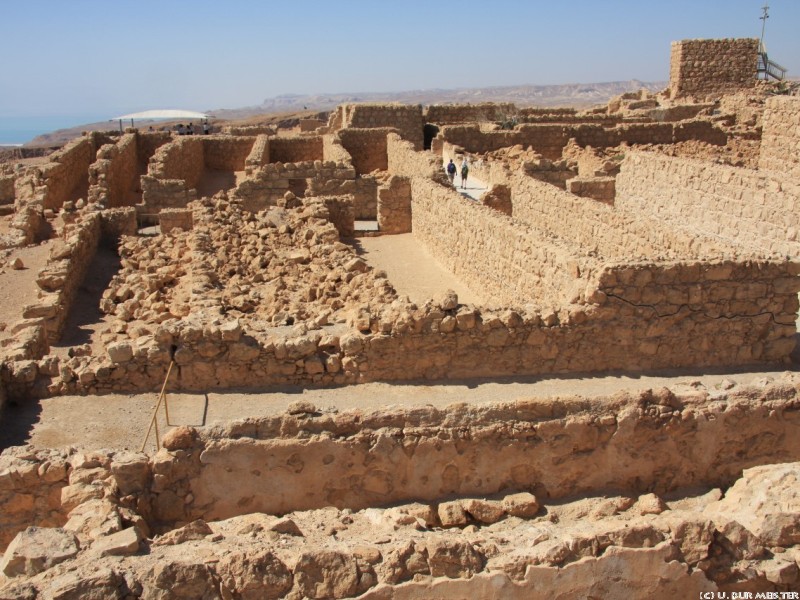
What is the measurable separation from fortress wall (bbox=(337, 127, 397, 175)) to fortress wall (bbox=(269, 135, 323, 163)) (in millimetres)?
1679

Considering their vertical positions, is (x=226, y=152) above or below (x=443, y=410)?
above

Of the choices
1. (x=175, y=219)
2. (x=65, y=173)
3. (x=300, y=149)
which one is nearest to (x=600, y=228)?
(x=175, y=219)

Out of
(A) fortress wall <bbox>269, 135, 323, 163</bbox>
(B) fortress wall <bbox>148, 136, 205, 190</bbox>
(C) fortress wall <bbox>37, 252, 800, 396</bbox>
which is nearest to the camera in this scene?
(C) fortress wall <bbox>37, 252, 800, 396</bbox>

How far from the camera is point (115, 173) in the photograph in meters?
22.7

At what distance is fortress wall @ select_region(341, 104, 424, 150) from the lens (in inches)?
1002

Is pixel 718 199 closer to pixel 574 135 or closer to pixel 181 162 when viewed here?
pixel 574 135

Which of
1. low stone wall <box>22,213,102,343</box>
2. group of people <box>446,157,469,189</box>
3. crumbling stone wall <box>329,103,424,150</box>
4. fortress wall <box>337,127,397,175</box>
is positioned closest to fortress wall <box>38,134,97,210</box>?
low stone wall <box>22,213,102,343</box>

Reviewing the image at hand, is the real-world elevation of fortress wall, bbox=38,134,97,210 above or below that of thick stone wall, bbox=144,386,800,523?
above

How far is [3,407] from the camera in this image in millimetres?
7000

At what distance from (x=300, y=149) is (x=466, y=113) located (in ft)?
23.0

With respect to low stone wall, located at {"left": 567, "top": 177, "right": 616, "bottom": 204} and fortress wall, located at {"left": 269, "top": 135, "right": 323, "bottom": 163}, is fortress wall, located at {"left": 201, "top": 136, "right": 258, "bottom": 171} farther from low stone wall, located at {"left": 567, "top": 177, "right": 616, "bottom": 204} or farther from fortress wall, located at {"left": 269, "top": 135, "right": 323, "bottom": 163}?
low stone wall, located at {"left": 567, "top": 177, "right": 616, "bottom": 204}

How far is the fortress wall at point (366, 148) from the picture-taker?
23516 millimetres

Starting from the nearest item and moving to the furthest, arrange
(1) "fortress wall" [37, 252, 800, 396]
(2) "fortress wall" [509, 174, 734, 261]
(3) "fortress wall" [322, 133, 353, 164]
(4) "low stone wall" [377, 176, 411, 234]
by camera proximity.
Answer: (1) "fortress wall" [37, 252, 800, 396] < (2) "fortress wall" [509, 174, 734, 261] < (4) "low stone wall" [377, 176, 411, 234] < (3) "fortress wall" [322, 133, 353, 164]

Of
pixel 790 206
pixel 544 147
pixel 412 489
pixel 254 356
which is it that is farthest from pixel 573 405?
pixel 544 147
